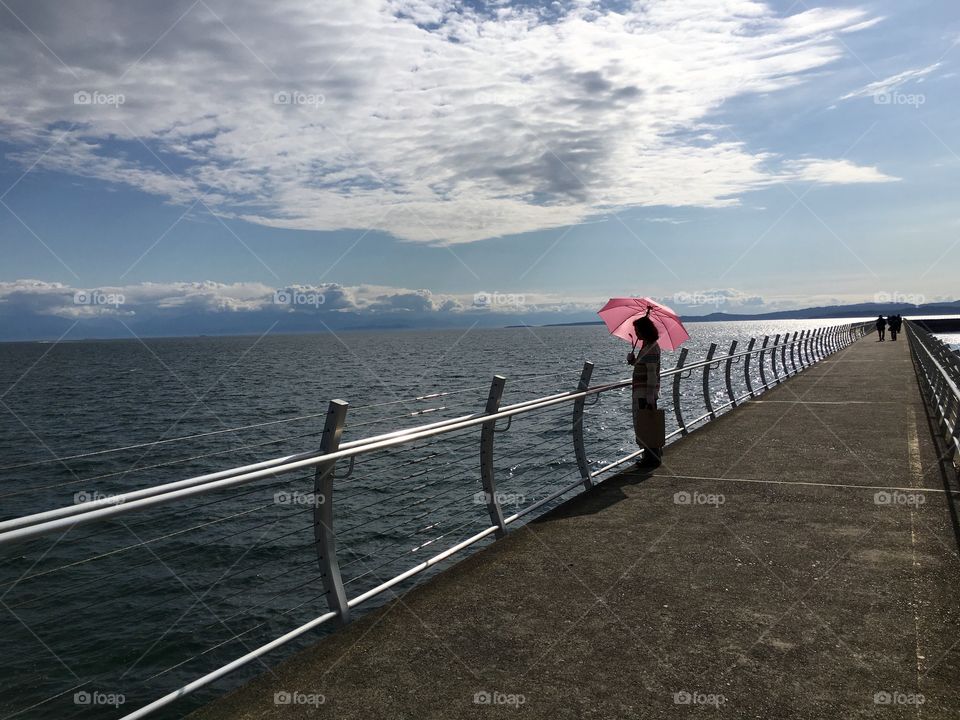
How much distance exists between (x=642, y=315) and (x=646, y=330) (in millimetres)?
288

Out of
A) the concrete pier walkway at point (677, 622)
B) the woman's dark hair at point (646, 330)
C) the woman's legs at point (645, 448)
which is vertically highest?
the woman's dark hair at point (646, 330)

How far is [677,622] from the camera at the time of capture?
4.25m

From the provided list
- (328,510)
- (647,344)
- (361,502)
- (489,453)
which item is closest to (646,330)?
(647,344)

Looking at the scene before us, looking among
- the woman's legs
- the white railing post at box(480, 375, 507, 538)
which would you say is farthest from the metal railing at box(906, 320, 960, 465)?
the white railing post at box(480, 375, 507, 538)

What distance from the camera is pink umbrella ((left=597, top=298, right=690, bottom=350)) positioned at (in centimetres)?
888

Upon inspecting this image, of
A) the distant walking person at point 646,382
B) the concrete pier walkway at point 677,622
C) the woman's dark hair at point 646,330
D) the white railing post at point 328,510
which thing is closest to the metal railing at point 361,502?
the white railing post at point 328,510

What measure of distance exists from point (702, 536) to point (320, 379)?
2496 inches

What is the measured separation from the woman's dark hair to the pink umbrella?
67 millimetres

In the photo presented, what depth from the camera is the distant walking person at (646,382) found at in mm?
8828

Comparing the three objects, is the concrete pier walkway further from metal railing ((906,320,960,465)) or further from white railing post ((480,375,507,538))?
metal railing ((906,320,960,465))

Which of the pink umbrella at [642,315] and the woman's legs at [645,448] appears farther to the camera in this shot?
the woman's legs at [645,448]

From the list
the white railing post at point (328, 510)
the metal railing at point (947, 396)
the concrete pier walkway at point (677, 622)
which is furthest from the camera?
the metal railing at point (947, 396)

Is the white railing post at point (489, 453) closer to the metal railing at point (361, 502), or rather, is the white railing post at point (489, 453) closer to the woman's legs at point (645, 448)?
the metal railing at point (361, 502)

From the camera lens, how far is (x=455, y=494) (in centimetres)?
1758
